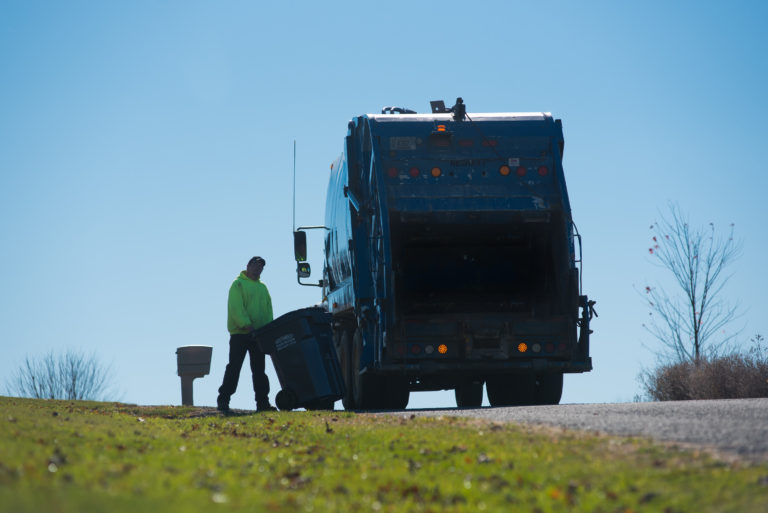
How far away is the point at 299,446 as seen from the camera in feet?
27.1

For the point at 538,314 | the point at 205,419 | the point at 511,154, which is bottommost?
the point at 205,419

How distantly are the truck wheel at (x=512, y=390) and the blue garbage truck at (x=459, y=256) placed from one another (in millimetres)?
28

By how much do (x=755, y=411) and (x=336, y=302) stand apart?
7.83 meters

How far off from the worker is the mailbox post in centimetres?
391

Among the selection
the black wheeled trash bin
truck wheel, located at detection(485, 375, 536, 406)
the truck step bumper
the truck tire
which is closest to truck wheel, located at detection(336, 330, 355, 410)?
the truck tire

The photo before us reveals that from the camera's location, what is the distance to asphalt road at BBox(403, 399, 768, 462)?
6871mm

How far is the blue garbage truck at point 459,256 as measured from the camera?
1274cm

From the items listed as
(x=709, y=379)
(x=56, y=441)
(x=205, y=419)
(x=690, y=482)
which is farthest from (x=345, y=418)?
(x=709, y=379)

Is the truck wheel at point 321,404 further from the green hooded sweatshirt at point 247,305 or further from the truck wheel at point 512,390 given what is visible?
the truck wheel at point 512,390

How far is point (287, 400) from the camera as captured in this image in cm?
1324

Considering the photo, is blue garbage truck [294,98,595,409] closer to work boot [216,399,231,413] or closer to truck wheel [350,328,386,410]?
truck wheel [350,328,386,410]

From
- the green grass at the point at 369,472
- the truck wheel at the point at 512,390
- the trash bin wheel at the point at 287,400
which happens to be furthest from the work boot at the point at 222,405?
the green grass at the point at 369,472

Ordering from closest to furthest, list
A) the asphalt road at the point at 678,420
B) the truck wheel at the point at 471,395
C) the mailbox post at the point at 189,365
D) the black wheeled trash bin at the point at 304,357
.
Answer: the asphalt road at the point at 678,420 < the black wheeled trash bin at the point at 304,357 < the truck wheel at the point at 471,395 < the mailbox post at the point at 189,365

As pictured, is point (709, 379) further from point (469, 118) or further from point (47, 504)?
point (47, 504)
